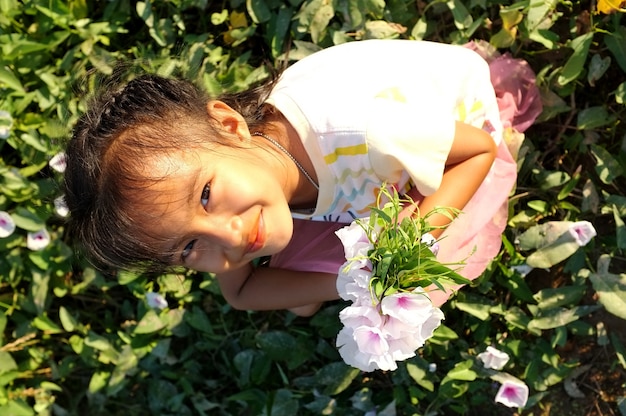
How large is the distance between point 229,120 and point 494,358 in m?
0.79

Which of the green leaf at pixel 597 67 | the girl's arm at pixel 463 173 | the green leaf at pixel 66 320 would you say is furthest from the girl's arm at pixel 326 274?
the green leaf at pixel 66 320

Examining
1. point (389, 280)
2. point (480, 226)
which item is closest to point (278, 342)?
point (480, 226)

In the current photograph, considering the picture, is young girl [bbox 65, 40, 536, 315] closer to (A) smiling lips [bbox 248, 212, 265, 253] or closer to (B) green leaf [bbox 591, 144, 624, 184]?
(A) smiling lips [bbox 248, 212, 265, 253]

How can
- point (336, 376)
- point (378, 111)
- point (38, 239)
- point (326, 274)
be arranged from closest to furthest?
point (378, 111) → point (326, 274) → point (336, 376) → point (38, 239)

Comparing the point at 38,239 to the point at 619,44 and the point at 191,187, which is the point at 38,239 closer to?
the point at 191,187

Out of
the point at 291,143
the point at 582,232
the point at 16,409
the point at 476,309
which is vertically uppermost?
the point at 291,143

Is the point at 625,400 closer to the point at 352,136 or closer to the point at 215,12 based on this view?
the point at 352,136

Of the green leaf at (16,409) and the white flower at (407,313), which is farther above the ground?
the white flower at (407,313)

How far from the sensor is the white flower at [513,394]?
1.45 m

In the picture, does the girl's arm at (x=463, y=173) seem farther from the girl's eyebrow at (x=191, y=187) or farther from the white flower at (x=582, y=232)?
the girl's eyebrow at (x=191, y=187)

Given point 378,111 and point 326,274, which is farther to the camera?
point 326,274

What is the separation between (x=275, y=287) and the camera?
4.54 ft

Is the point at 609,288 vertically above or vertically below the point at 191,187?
below

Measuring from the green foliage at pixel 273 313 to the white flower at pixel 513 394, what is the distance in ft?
0.24
